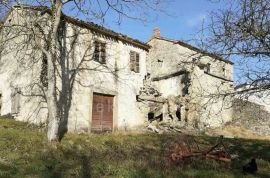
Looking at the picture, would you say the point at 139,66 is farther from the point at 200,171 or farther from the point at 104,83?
the point at 200,171

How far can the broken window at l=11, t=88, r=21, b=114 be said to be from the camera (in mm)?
21125

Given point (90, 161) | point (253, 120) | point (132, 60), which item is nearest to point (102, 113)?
point (132, 60)

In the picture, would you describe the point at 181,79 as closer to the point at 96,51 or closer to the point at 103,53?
the point at 103,53

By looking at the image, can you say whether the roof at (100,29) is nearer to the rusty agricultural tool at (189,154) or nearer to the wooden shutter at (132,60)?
the wooden shutter at (132,60)

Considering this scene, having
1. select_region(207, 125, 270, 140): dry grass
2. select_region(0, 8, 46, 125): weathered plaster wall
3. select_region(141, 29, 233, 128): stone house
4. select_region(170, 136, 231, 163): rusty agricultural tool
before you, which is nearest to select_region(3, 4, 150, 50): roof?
select_region(0, 8, 46, 125): weathered plaster wall

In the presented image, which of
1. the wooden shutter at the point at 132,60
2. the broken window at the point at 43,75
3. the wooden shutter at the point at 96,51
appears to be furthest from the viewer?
the wooden shutter at the point at 132,60

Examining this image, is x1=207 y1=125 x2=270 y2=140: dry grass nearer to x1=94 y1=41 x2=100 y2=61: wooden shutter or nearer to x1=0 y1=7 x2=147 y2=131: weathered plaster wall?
x1=0 y1=7 x2=147 y2=131: weathered plaster wall

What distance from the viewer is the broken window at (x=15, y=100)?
21125mm

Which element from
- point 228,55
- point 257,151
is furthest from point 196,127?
point 228,55

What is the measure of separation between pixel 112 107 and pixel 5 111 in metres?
6.94

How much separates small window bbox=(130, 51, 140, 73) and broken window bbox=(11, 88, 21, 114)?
8447 millimetres

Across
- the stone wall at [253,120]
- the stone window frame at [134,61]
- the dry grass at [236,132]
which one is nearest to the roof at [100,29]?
the stone window frame at [134,61]

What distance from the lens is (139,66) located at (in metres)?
26.7

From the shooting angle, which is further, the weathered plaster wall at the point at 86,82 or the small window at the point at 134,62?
the small window at the point at 134,62
